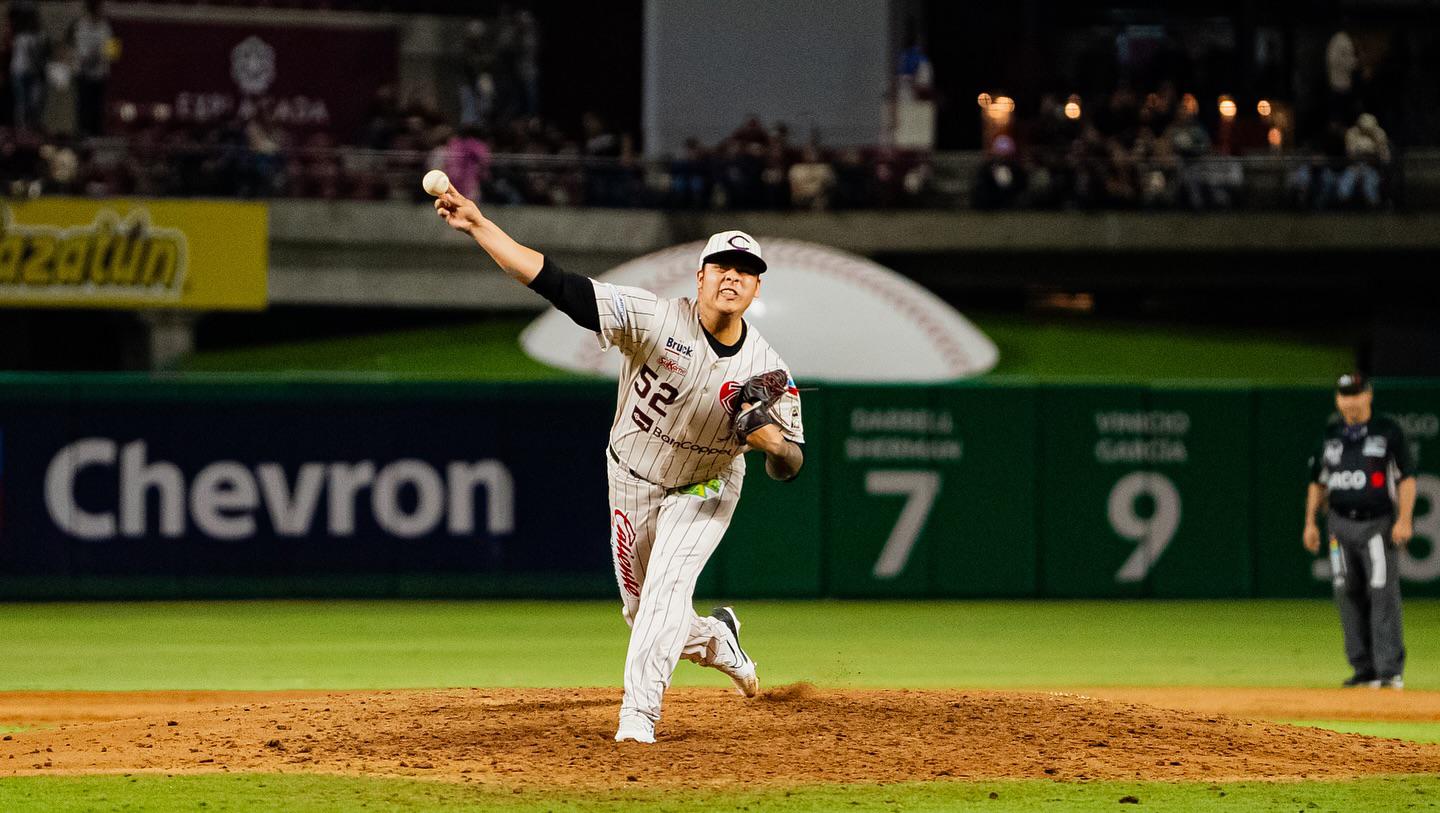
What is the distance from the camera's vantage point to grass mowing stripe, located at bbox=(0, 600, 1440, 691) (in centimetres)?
1122

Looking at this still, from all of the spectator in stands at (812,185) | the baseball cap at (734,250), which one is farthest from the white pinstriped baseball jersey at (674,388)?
the spectator in stands at (812,185)

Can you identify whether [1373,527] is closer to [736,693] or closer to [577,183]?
[736,693]

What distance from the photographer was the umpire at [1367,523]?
10.7 metres

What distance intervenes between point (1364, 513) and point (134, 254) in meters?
16.6

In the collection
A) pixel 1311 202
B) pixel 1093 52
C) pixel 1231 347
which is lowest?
pixel 1231 347

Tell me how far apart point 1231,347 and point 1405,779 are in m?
19.9

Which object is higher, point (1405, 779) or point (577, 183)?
point (577, 183)

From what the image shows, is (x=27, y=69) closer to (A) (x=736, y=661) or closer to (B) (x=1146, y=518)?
(B) (x=1146, y=518)

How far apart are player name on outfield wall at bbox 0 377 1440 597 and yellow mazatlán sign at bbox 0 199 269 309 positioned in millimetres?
8344

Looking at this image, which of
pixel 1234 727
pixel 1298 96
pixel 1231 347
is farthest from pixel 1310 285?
pixel 1234 727

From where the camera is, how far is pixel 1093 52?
29297mm

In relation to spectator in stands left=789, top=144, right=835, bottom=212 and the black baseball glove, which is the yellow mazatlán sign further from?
the black baseball glove

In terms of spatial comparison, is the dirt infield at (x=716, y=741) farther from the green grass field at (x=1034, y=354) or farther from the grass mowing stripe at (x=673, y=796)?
the green grass field at (x=1034, y=354)

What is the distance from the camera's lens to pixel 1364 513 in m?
10.8
